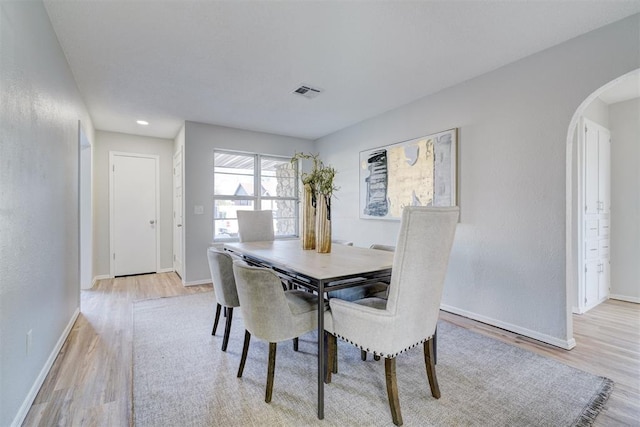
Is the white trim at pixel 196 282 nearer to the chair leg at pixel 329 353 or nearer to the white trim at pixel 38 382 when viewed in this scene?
the white trim at pixel 38 382

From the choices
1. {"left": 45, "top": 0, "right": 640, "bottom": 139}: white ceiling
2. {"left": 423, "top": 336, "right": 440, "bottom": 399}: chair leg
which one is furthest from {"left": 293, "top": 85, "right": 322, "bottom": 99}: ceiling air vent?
{"left": 423, "top": 336, "right": 440, "bottom": 399}: chair leg

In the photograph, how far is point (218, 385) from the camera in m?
1.75

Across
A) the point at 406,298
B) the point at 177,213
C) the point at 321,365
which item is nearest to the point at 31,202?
the point at 321,365

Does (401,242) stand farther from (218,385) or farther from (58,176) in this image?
(58,176)

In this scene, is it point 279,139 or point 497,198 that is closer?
point 497,198

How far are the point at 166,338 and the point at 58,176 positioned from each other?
153cm

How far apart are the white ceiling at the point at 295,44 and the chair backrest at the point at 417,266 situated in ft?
4.62

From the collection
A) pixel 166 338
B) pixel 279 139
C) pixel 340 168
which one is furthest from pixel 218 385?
pixel 279 139

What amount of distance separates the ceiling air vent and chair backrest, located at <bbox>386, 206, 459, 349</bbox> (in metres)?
2.21

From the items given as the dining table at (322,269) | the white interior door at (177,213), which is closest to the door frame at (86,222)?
the white interior door at (177,213)

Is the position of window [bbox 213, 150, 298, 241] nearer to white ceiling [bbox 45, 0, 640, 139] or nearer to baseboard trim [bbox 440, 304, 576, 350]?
white ceiling [bbox 45, 0, 640, 139]

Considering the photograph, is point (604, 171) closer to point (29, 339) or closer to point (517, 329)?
point (517, 329)

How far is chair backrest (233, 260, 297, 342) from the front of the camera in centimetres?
153

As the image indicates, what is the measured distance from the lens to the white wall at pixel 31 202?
1325mm
